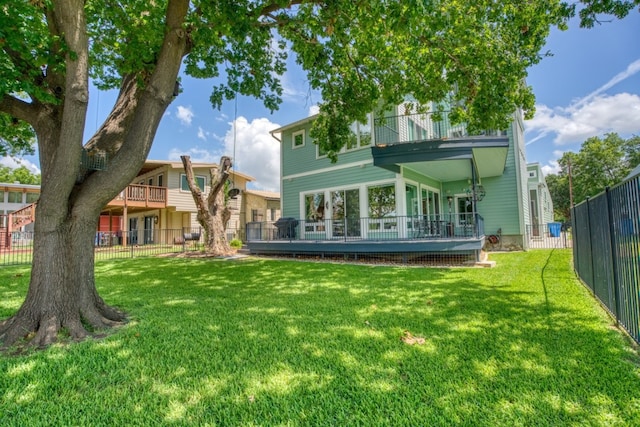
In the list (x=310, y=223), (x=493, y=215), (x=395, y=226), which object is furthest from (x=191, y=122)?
(x=493, y=215)

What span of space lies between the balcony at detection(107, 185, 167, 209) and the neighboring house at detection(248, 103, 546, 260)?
32.5 ft

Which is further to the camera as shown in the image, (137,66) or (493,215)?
(493,215)

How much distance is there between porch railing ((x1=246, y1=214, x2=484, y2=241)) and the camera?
1059 cm

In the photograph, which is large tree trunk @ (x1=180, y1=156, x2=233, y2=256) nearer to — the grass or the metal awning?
the metal awning

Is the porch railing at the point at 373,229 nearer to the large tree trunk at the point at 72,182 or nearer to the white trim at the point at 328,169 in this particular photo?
the white trim at the point at 328,169

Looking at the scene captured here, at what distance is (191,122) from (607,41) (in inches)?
965

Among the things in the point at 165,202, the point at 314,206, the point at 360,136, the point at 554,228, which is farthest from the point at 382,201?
the point at 165,202

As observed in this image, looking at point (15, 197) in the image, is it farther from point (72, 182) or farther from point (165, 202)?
point (72, 182)

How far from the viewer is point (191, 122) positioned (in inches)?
960

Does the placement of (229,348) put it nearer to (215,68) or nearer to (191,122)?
(215,68)

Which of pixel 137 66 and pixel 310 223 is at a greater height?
Result: pixel 137 66

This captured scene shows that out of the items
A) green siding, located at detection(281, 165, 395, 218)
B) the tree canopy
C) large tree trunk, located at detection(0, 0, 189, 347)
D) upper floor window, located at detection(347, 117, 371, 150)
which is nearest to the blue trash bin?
green siding, located at detection(281, 165, 395, 218)

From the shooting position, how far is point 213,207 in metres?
14.0

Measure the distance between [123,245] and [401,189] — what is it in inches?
635
